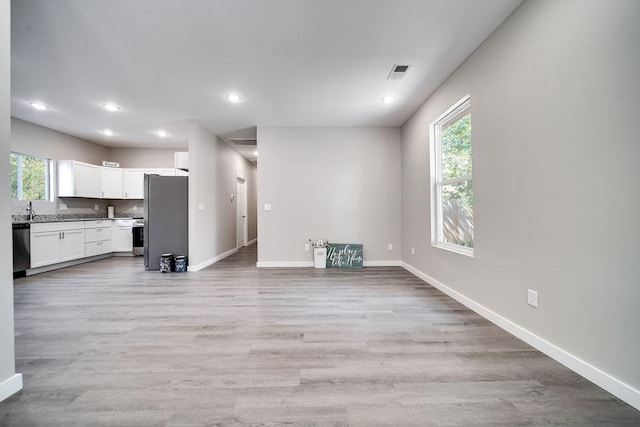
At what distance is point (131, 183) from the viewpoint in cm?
605

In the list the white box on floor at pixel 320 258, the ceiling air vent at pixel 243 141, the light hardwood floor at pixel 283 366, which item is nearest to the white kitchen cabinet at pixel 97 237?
the light hardwood floor at pixel 283 366

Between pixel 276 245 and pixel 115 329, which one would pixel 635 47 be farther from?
pixel 276 245

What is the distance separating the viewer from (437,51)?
2521 mm

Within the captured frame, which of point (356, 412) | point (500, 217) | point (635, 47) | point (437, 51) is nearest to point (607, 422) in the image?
point (356, 412)

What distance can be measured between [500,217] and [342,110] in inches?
106

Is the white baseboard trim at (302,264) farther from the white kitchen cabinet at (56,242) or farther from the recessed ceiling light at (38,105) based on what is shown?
the recessed ceiling light at (38,105)

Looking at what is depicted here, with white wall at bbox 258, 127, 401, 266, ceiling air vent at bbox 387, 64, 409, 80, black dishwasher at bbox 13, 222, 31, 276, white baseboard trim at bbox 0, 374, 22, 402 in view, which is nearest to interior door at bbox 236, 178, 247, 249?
white wall at bbox 258, 127, 401, 266

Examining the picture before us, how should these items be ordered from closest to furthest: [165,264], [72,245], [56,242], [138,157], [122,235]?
[165,264], [56,242], [72,245], [122,235], [138,157]

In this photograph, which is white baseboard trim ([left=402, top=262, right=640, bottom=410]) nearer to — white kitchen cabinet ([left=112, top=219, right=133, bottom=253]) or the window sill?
the window sill

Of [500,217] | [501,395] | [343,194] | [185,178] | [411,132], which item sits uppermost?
[411,132]

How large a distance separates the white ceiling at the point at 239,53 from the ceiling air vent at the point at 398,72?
7 cm

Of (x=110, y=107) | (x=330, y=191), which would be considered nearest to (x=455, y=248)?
(x=330, y=191)

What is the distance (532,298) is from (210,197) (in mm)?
4936

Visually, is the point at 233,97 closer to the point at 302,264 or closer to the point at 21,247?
the point at 302,264
